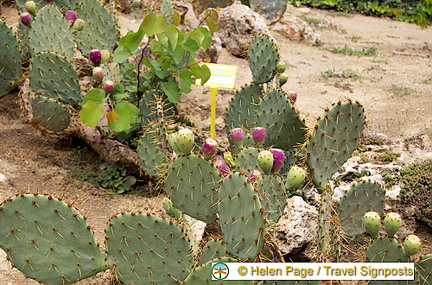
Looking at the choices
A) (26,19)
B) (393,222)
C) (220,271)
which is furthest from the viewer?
(26,19)

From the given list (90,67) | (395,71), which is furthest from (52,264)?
(395,71)

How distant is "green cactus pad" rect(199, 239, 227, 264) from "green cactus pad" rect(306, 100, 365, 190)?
53 cm

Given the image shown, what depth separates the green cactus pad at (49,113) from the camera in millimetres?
3383

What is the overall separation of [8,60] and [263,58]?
1.78 m

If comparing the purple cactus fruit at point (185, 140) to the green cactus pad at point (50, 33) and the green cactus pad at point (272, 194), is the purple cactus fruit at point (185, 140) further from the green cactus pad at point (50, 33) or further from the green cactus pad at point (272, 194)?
the green cactus pad at point (50, 33)

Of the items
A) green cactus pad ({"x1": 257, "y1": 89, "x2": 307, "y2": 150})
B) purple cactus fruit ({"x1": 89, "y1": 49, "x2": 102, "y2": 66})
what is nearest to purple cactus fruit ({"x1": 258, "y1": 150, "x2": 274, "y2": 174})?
green cactus pad ({"x1": 257, "y1": 89, "x2": 307, "y2": 150})

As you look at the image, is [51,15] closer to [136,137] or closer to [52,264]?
[136,137]

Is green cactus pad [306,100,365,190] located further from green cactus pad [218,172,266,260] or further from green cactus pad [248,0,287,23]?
green cactus pad [248,0,287,23]

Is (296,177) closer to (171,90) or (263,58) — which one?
(263,58)

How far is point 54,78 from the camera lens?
3365 millimetres

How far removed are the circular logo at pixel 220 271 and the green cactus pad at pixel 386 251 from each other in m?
0.59

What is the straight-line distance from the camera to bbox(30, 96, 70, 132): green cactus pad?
338cm

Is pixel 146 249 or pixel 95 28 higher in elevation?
pixel 95 28

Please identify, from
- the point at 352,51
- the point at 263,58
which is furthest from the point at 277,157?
the point at 352,51
